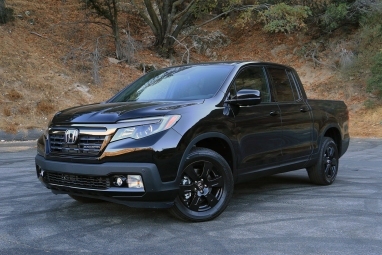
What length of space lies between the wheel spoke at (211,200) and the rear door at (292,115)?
4.97ft

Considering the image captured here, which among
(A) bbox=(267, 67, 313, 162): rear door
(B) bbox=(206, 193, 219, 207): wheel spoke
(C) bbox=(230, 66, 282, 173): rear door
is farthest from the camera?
(A) bbox=(267, 67, 313, 162): rear door

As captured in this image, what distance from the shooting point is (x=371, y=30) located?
76.4ft

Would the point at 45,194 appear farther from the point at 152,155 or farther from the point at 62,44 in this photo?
the point at 62,44

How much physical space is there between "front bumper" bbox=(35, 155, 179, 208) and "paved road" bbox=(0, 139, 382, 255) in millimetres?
335

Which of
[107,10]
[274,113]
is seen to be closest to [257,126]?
[274,113]

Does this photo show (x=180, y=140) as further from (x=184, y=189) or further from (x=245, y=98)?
(x=245, y=98)

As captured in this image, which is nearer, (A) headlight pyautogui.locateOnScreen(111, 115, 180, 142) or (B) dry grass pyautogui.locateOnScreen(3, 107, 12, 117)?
(A) headlight pyautogui.locateOnScreen(111, 115, 180, 142)

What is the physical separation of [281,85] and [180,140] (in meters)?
2.50

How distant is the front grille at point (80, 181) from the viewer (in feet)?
16.5

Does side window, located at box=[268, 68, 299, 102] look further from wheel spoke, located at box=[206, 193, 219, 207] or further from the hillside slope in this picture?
the hillside slope

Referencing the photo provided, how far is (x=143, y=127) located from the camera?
5.02 m

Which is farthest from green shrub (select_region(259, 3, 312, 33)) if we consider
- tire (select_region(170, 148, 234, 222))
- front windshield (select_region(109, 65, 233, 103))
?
tire (select_region(170, 148, 234, 222))

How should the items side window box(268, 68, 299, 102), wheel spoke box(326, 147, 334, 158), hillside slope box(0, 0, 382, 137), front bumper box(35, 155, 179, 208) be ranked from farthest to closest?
hillside slope box(0, 0, 382, 137)
wheel spoke box(326, 147, 334, 158)
side window box(268, 68, 299, 102)
front bumper box(35, 155, 179, 208)

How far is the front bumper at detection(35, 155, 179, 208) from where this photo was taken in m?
4.91
